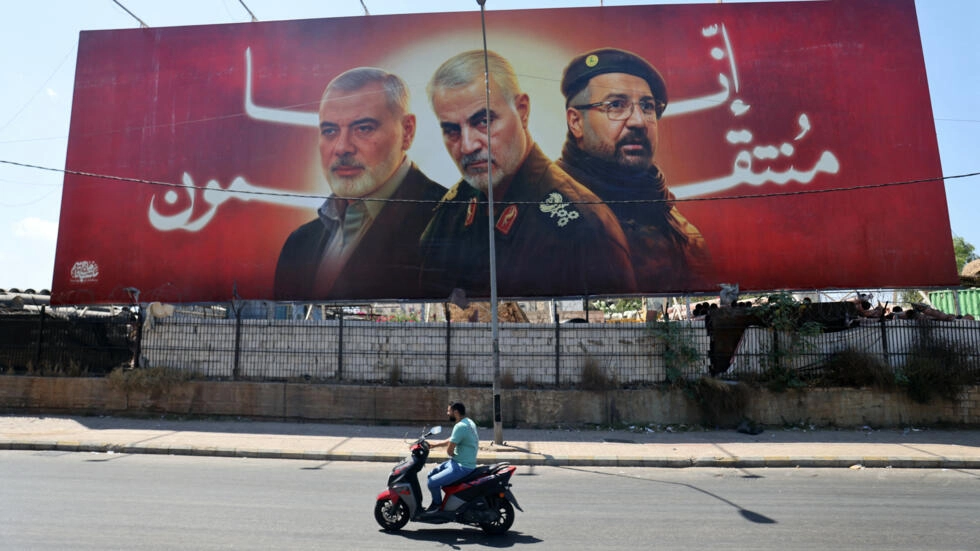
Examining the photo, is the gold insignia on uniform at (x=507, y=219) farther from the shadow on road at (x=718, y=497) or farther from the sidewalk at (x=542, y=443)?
the shadow on road at (x=718, y=497)

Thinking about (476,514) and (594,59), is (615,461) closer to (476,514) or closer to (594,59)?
(476,514)

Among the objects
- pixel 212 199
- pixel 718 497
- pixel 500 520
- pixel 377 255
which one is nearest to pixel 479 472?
pixel 500 520

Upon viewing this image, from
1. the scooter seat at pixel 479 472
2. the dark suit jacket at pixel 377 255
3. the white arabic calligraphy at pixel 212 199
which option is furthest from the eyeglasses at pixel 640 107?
the scooter seat at pixel 479 472

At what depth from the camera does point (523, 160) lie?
22062mm

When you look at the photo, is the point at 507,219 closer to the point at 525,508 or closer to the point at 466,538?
the point at 525,508

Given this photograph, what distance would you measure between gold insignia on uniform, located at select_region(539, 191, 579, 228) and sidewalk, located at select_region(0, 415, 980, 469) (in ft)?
32.3

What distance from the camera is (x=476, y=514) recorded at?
594 cm

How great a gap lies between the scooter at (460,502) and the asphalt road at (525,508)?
0.55ft

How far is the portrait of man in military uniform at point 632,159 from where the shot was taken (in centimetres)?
2119

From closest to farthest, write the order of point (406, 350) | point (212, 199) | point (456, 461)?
1. point (456, 461)
2. point (406, 350)
3. point (212, 199)

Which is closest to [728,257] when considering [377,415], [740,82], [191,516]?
[740,82]

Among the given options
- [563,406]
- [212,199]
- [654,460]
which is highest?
[212,199]

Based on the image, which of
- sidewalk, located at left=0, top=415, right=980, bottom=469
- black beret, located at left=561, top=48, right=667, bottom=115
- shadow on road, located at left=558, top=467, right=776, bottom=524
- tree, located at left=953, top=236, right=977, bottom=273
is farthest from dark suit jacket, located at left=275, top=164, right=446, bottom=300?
tree, located at left=953, top=236, right=977, bottom=273

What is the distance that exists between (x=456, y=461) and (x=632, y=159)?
17.8m
